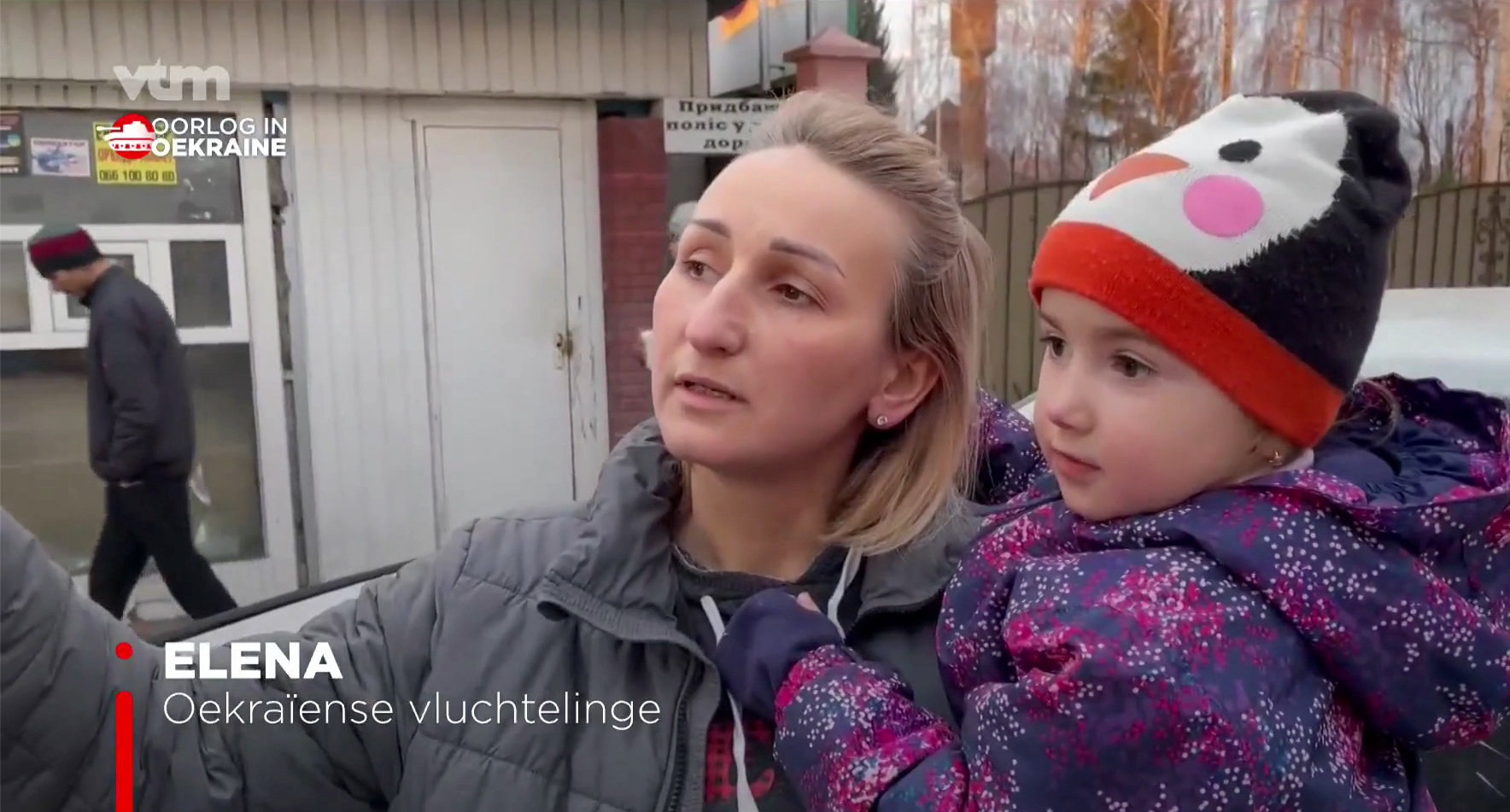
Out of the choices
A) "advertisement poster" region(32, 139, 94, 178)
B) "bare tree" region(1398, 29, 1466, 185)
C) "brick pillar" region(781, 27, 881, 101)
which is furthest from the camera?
"bare tree" region(1398, 29, 1466, 185)

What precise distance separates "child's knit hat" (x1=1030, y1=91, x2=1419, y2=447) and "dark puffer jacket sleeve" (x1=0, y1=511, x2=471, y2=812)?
63 cm

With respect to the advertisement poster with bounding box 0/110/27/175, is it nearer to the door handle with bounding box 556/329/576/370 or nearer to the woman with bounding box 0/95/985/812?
the door handle with bounding box 556/329/576/370

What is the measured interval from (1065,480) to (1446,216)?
3996mm

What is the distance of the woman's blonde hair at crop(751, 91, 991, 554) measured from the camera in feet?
3.43

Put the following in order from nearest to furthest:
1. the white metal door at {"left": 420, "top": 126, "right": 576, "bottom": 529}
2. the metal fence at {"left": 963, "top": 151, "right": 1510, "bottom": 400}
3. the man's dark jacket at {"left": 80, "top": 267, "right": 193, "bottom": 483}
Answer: the man's dark jacket at {"left": 80, "top": 267, "right": 193, "bottom": 483} < the metal fence at {"left": 963, "top": 151, "right": 1510, "bottom": 400} < the white metal door at {"left": 420, "top": 126, "right": 576, "bottom": 529}

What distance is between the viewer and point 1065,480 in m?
0.84

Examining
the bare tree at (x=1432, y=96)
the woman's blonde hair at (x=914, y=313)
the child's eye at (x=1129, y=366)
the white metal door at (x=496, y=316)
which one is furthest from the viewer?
the white metal door at (x=496, y=316)

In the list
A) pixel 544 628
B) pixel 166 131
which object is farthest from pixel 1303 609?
pixel 166 131

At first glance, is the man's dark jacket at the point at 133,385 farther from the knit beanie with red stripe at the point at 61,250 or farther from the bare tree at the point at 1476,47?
the bare tree at the point at 1476,47

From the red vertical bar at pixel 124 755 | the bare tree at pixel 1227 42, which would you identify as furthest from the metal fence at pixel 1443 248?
the red vertical bar at pixel 124 755

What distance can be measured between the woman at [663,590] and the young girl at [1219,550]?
0.12 metres

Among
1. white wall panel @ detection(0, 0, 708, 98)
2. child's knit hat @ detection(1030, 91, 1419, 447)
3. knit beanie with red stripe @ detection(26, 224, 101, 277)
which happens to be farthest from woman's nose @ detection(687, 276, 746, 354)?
white wall panel @ detection(0, 0, 708, 98)

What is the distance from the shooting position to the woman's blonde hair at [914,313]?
1045 millimetres

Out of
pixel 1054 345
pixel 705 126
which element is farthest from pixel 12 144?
pixel 1054 345
